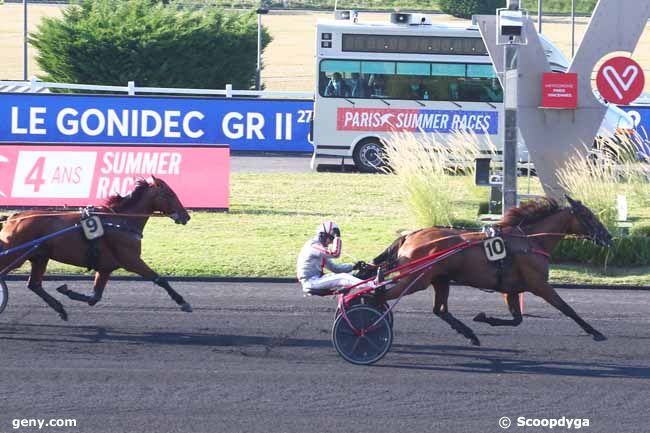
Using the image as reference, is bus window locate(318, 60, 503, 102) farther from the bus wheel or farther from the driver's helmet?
the driver's helmet

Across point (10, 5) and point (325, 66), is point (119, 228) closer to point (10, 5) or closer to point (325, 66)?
point (325, 66)

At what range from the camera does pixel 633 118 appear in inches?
1098

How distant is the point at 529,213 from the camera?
10773 millimetres

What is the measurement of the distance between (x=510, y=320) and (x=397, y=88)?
15.8 metres

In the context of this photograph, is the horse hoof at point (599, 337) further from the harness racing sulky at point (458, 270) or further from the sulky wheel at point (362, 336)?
the sulky wheel at point (362, 336)

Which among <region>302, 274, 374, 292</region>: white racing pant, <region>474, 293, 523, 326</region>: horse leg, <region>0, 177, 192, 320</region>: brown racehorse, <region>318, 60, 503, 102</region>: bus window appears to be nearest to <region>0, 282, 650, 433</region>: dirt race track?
<region>474, 293, 523, 326</region>: horse leg

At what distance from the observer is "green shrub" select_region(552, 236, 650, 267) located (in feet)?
48.5

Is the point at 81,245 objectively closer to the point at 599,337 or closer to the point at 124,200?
the point at 124,200

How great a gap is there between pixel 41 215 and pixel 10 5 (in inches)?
2849

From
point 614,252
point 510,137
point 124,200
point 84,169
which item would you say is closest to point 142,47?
point 84,169

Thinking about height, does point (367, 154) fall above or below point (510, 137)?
below

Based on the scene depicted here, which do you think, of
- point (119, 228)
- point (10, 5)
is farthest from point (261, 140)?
point (10, 5)

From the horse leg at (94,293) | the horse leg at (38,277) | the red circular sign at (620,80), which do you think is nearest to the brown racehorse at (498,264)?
the horse leg at (94,293)

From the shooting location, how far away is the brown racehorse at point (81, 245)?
1118 cm
